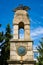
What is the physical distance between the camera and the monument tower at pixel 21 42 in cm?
1548

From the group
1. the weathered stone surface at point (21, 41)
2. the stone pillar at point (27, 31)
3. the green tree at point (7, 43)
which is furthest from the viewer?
the green tree at point (7, 43)

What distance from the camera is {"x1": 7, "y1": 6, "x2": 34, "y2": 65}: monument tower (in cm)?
1548

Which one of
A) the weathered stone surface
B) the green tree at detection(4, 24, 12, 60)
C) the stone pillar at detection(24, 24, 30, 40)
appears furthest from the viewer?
the green tree at detection(4, 24, 12, 60)

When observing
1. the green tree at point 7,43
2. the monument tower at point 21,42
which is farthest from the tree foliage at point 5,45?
the monument tower at point 21,42

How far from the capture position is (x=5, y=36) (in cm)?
2528

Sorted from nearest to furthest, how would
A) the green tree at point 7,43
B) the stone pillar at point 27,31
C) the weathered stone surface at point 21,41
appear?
the weathered stone surface at point 21,41
the stone pillar at point 27,31
the green tree at point 7,43

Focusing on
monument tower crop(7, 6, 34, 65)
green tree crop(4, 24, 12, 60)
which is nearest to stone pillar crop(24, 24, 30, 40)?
monument tower crop(7, 6, 34, 65)

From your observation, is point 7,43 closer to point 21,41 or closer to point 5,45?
point 5,45

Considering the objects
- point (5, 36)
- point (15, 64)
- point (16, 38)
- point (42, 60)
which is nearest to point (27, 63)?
point (15, 64)

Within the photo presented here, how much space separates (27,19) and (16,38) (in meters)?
1.56

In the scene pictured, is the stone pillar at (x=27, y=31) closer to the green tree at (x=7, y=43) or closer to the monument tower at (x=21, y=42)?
the monument tower at (x=21, y=42)

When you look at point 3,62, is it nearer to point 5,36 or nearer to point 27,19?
point 5,36

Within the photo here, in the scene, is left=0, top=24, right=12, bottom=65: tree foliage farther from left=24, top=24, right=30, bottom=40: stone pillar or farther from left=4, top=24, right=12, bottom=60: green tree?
left=24, top=24, right=30, bottom=40: stone pillar

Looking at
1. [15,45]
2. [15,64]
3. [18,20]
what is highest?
[18,20]
